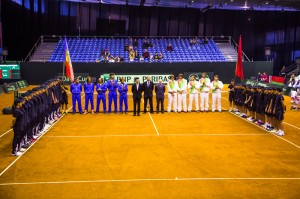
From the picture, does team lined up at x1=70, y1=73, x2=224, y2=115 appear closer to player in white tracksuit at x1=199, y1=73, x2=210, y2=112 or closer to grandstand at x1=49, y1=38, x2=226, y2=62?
player in white tracksuit at x1=199, y1=73, x2=210, y2=112

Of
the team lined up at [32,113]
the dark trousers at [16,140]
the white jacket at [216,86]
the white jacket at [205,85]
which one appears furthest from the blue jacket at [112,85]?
the dark trousers at [16,140]

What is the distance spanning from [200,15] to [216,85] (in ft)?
79.3

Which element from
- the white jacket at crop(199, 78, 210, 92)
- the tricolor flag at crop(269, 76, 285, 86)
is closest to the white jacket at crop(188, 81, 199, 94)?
the white jacket at crop(199, 78, 210, 92)

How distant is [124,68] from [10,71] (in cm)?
1030

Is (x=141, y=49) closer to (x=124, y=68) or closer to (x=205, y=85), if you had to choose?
(x=124, y=68)

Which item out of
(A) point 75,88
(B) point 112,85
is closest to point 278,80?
(B) point 112,85

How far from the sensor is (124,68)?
3222 centimetres

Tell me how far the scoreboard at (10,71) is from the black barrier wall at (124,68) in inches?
72.6

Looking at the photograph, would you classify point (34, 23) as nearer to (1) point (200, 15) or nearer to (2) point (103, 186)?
(1) point (200, 15)

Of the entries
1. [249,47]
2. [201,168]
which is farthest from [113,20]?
[201,168]

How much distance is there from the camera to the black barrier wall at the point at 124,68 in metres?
31.7

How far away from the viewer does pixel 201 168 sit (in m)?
9.64

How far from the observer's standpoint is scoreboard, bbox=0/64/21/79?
1133 inches

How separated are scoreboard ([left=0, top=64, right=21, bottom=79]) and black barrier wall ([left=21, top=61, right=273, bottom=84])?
1.85 m
